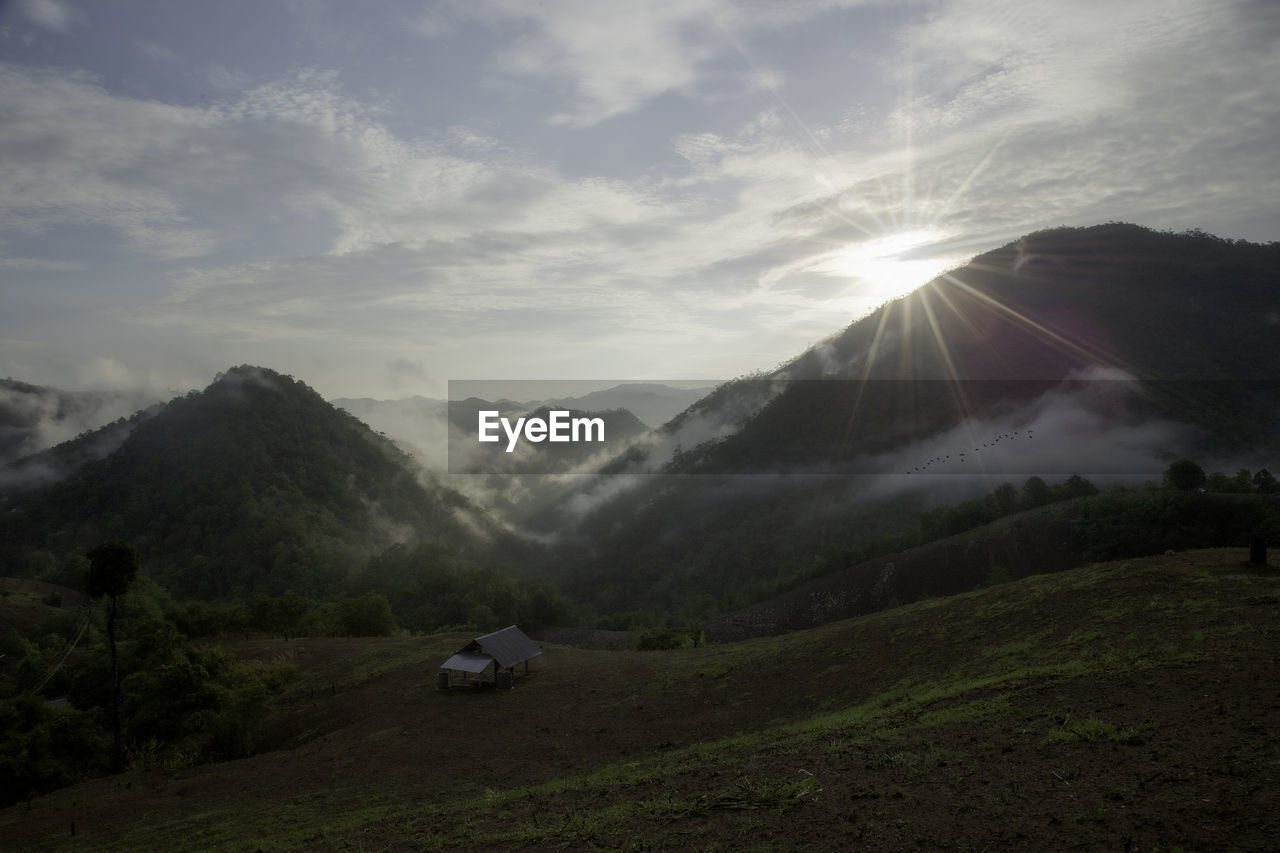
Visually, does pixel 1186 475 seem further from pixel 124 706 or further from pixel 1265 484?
pixel 124 706

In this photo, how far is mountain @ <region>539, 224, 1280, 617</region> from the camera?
277ft

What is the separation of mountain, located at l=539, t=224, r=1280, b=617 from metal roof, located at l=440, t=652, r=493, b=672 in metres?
43.8

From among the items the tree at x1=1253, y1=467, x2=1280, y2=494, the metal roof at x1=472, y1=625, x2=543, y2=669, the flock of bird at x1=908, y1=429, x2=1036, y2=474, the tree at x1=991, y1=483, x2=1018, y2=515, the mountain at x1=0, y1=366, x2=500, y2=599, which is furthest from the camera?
the flock of bird at x1=908, y1=429, x2=1036, y2=474

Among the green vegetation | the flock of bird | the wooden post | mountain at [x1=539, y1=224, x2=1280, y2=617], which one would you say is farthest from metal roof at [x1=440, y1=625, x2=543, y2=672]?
the flock of bird

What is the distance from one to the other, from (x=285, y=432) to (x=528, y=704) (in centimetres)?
8137

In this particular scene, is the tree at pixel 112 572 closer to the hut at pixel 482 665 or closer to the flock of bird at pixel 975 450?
the hut at pixel 482 665

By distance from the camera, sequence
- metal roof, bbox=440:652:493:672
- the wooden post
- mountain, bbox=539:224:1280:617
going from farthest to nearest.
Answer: mountain, bbox=539:224:1280:617, metal roof, bbox=440:652:493:672, the wooden post

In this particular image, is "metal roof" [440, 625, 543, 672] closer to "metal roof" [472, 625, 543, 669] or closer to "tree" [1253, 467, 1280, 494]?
"metal roof" [472, 625, 543, 669]

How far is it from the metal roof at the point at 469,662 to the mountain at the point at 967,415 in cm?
4376

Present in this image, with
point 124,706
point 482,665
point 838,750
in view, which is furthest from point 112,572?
point 838,750

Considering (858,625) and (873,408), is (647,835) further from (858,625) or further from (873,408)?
(873,408)

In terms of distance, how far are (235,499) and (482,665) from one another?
66.3m

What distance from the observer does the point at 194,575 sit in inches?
2933

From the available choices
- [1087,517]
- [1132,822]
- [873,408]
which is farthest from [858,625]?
[873,408]
